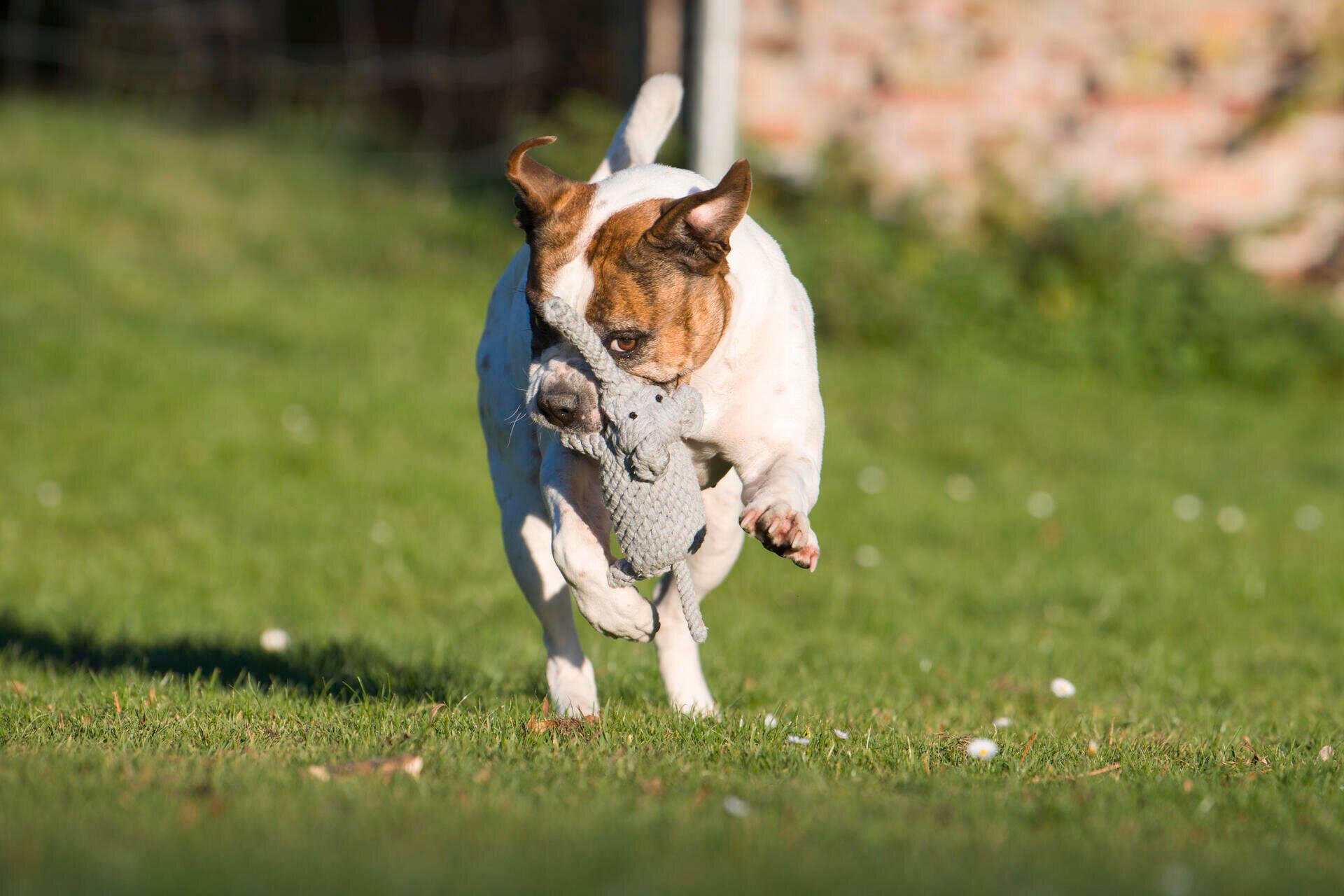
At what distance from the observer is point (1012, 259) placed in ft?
41.2

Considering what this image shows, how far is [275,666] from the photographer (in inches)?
207

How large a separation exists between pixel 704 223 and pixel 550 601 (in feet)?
4.31

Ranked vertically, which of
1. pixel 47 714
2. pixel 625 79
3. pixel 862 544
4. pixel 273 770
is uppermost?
pixel 625 79

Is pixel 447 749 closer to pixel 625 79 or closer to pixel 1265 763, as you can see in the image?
pixel 1265 763

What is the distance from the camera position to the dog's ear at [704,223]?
11.9ft

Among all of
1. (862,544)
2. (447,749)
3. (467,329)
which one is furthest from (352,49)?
(447,749)

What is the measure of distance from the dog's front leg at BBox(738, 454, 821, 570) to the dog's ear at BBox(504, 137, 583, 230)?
0.85m

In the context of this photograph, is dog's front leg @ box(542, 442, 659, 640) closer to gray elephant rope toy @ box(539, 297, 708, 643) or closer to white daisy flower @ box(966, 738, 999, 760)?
gray elephant rope toy @ box(539, 297, 708, 643)

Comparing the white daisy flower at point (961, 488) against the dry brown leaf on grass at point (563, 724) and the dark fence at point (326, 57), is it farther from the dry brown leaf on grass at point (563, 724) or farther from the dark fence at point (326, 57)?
the dark fence at point (326, 57)

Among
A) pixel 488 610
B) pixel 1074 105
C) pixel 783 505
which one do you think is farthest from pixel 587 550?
pixel 1074 105

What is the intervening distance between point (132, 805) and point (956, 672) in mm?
3538

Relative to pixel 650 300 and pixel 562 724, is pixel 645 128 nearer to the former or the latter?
pixel 650 300

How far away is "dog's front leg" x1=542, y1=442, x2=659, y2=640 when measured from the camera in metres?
3.70

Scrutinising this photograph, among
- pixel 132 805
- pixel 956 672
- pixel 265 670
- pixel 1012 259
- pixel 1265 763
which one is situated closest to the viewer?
pixel 132 805
